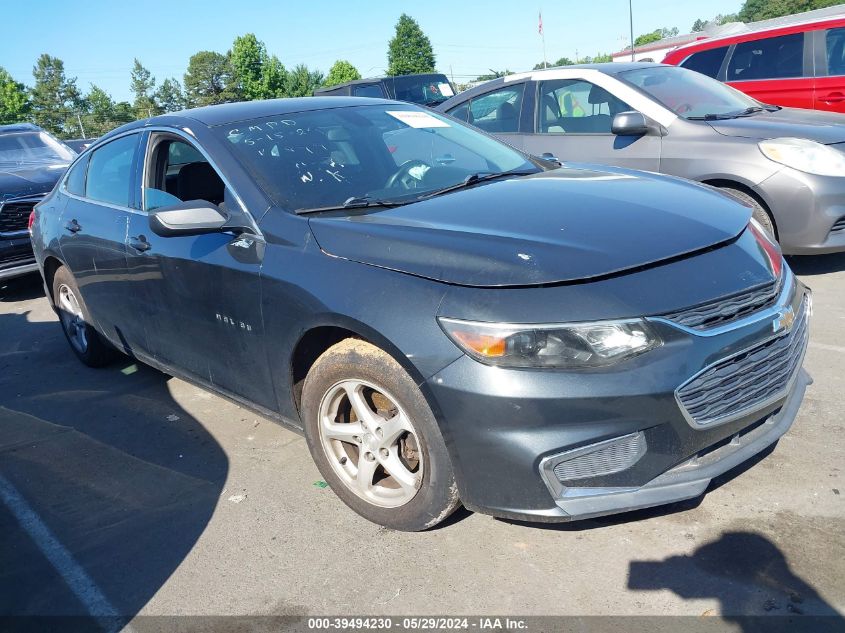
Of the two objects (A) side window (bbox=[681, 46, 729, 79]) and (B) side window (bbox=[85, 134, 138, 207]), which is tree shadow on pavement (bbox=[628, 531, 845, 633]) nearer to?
(B) side window (bbox=[85, 134, 138, 207])

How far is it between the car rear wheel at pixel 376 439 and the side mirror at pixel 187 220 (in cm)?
80

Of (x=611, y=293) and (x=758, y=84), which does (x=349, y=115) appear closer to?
(x=611, y=293)

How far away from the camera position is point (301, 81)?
260ft

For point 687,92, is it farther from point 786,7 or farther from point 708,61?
point 786,7

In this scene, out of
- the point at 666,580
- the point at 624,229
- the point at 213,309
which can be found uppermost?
the point at 624,229

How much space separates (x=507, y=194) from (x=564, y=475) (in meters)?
1.32

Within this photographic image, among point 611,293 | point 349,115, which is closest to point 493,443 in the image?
point 611,293

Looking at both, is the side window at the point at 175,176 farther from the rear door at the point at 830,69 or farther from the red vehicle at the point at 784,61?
the rear door at the point at 830,69

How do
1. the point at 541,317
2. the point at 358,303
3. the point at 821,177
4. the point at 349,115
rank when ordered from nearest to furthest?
the point at 541,317
the point at 358,303
the point at 349,115
the point at 821,177

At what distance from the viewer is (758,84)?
837 cm

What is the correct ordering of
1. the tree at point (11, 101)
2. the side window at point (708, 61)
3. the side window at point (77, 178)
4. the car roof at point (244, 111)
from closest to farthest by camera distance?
the car roof at point (244, 111) < the side window at point (77, 178) < the side window at point (708, 61) < the tree at point (11, 101)

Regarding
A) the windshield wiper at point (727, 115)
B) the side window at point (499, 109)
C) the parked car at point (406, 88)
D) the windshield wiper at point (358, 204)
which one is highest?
the parked car at point (406, 88)

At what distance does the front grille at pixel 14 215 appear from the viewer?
24.3 ft

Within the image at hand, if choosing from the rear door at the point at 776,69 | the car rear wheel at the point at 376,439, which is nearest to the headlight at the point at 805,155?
A: the rear door at the point at 776,69
